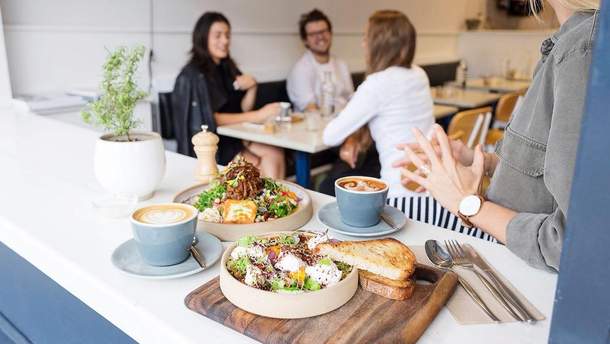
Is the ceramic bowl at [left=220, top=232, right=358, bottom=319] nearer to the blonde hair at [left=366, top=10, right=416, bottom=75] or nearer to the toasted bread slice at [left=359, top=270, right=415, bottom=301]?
the toasted bread slice at [left=359, top=270, right=415, bottom=301]

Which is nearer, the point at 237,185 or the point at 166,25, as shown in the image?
the point at 237,185

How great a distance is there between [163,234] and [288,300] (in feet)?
0.84

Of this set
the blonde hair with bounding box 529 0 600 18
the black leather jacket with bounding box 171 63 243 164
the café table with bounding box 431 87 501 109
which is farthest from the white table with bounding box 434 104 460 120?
the blonde hair with bounding box 529 0 600 18

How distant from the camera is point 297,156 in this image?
3.02 m

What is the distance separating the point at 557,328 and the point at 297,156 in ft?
8.31

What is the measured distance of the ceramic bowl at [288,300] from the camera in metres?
0.71

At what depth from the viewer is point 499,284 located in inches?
33.5

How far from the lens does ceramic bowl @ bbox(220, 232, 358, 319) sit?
71cm

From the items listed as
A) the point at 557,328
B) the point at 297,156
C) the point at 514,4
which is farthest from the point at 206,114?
the point at 514,4

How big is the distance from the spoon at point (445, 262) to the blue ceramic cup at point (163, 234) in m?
0.43

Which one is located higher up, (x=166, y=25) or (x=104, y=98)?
(x=166, y=25)

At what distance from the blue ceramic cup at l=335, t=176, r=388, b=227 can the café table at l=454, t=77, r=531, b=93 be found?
4.33 metres

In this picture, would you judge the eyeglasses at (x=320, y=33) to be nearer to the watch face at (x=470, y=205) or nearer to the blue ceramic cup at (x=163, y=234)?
the watch face at (x=470, y=205)

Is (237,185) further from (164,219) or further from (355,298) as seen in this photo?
(355,298)
